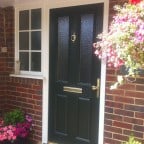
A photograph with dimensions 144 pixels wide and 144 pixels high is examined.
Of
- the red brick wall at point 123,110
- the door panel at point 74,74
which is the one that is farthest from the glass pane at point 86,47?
the red brick wall at point 123,110

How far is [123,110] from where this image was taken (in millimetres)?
4016

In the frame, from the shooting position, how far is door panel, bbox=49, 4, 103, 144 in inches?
173

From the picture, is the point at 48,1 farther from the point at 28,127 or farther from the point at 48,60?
the point at 28,127

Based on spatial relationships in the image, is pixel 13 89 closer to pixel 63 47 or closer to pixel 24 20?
pixel 24 20

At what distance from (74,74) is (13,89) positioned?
135 centimetres

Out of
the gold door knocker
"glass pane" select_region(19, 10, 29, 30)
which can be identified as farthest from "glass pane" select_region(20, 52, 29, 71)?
the gold door knocker

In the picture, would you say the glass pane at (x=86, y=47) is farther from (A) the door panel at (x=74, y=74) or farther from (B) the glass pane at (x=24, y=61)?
(B) the glass pane at (x=24, y=61)

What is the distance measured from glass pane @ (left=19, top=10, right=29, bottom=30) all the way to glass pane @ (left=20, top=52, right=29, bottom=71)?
441mm

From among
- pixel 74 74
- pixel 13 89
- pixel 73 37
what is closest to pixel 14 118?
pixel 13 89

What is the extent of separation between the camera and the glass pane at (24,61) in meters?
5.30

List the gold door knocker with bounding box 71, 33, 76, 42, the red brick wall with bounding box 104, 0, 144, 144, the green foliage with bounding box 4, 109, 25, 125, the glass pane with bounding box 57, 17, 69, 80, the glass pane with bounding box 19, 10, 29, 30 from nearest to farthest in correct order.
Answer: the red brick wall with bounding box 104, 0, 144, 144
the gold door knocker with bounding box 71, 33, 76, 42
the glass pane with bounding box 57, 17, 69, 80
the green foliage with bounding box 4, 109, 25, 125
the glass pane with bounding box 19, 10, 29, 30

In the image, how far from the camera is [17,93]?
5.35 meters

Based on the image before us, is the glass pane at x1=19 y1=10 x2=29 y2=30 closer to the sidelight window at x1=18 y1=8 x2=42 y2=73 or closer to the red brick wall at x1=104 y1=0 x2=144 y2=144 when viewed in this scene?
the sidelight window at x1=18 y1=8 x2=42 y2=73

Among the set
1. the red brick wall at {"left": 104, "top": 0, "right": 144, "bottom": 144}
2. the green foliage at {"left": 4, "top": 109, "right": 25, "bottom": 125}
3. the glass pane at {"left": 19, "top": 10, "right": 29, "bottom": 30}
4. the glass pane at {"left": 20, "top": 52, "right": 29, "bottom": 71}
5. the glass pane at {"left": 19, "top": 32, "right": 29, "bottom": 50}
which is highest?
the glass pane at {"left": 19, "top": 10, "right": 29, "bottom": 30}
